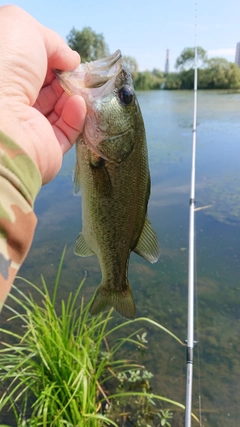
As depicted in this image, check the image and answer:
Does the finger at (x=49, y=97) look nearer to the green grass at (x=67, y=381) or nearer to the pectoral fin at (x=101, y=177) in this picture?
the pectoral fin at (x=101, y=177)

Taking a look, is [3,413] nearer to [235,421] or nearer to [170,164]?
[235,421]

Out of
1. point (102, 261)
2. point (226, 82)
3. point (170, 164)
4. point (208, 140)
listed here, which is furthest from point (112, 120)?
point (226, 82)

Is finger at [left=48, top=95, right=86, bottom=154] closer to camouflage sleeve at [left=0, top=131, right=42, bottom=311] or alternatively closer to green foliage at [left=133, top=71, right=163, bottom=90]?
camouflage sleeve at [left=0, top=131, right=42, bottom=311]

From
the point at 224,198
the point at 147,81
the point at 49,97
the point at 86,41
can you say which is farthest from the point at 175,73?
the point at 49,97

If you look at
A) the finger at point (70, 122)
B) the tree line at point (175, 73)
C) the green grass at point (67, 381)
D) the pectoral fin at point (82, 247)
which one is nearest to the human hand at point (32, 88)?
the finger at point (70, 122)

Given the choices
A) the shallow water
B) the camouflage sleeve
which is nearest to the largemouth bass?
the camouflage sleeve

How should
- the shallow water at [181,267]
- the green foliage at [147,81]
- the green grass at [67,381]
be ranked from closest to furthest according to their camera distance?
the green grass at [67,381]
the shallow water at [181,267]
the green foliage at [147,81]

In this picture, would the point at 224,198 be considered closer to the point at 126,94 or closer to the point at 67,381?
the point at 67,381
